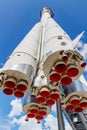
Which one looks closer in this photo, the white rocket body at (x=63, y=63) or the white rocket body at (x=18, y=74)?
the white rocket body at (x=63, y=63)

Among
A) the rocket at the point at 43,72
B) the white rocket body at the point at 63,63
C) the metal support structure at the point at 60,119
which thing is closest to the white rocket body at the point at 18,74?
the rocket at the point at 43,72

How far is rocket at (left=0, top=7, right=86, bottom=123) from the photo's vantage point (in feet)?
13.9

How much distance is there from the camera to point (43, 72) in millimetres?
4805

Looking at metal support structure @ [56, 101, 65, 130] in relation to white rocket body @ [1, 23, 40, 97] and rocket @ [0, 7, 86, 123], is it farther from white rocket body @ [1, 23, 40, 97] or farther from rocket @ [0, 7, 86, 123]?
white rocket body @ [1, 23, 40, 97]

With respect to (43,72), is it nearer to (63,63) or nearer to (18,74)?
(18,74)

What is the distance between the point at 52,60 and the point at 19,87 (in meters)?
0.85

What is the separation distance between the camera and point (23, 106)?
5.56 m

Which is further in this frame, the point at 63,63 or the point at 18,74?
the point at 18,74

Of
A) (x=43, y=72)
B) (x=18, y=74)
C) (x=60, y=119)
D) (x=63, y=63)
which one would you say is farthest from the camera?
(x=60, y=119)

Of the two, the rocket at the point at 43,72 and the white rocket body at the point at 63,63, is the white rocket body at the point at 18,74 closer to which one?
the rocket at the point at 43,72

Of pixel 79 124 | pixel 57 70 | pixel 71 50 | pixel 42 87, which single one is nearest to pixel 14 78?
pixel 42 87

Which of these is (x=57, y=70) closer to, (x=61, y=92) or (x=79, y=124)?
(x=61, y=92)

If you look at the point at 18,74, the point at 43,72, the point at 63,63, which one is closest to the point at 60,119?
the point at 43,72

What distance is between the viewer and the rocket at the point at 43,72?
13.9 feet
